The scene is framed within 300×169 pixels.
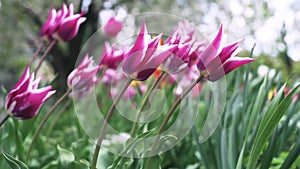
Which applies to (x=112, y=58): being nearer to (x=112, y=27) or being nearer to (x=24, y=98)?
(x=112, y=27)

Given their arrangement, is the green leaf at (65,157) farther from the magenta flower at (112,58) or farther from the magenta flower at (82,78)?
the magenta flower at (112,58)

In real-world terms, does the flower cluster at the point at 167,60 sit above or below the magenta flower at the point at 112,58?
above

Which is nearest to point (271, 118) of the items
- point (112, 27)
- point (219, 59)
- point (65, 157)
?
point (219, 59)

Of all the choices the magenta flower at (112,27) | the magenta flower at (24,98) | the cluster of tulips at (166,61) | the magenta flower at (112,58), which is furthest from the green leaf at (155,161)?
the magenta flower at (112,27)

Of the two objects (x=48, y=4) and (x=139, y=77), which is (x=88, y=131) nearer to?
(x=139, y=77)

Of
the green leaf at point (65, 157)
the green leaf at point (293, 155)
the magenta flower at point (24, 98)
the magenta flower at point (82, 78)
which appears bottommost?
the green leaf at point (293, 155)

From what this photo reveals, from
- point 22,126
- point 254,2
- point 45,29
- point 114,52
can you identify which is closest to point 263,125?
point 114,52

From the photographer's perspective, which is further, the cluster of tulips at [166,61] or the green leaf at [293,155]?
the green leaf at [293,155]
